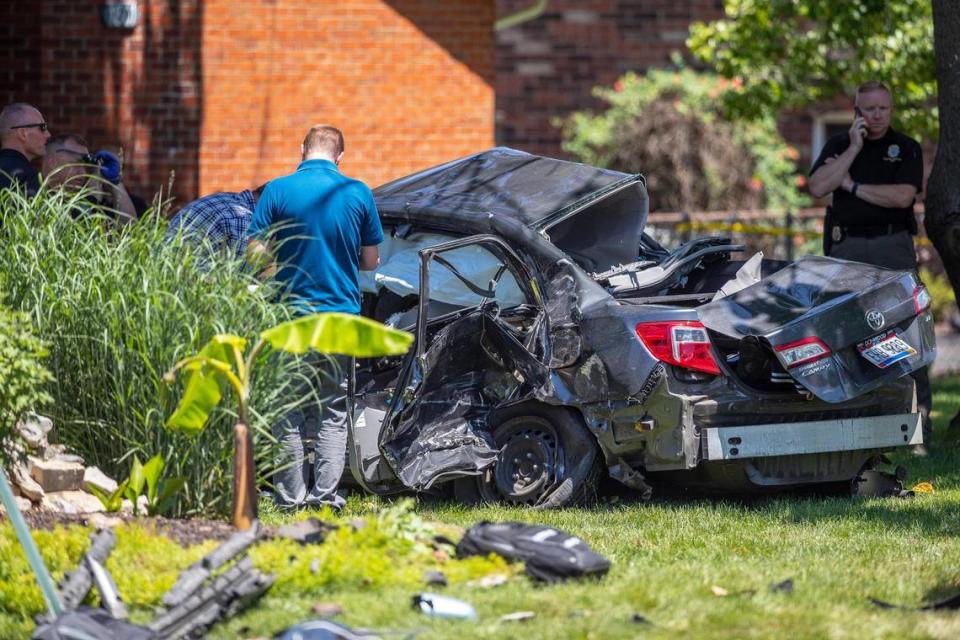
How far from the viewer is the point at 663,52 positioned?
67.1 ft

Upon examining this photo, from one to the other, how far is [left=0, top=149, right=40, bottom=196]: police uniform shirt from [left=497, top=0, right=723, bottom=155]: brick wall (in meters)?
11.7

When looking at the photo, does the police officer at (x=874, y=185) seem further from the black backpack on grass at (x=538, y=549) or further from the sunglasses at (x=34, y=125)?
the sunglasses at (x=34, y=125)

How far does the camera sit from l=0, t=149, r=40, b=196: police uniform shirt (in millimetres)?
8734

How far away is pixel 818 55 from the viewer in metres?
15.0

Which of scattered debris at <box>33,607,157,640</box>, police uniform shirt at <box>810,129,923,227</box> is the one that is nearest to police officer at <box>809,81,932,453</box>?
police uniform shirt at <box>810,129,923,227</box>

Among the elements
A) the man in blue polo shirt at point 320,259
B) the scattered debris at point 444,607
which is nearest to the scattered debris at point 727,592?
the scattered debris at point 444,607

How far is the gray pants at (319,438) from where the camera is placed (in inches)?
292

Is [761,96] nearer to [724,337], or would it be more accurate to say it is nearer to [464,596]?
[724,337]

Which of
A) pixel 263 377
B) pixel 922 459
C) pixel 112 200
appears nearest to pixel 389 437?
pixel 263 377

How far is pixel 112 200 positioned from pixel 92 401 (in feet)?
9.67

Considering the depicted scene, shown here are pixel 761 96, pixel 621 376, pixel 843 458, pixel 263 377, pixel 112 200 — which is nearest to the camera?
pixel 263 377

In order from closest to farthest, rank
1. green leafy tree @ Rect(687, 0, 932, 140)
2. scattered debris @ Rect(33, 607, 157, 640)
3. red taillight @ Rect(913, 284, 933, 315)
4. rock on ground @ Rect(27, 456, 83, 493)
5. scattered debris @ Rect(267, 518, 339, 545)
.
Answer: scattered debris @ Rect(33, 607, 157, 640) < scattered debris @ Rect(267, 518, 339, 545) < rock on ground @ Rect(27, 456, 83, 493) < red taillight @ Rect(913, 284, 933, 315) < green leafy tree @ Rect(687, 0, 932, 140)

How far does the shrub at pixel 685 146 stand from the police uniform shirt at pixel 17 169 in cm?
1111

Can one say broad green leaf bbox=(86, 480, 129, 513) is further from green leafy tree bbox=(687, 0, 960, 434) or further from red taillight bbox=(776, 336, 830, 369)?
green leafy tree bbox=(687, 0, 960, 434)
